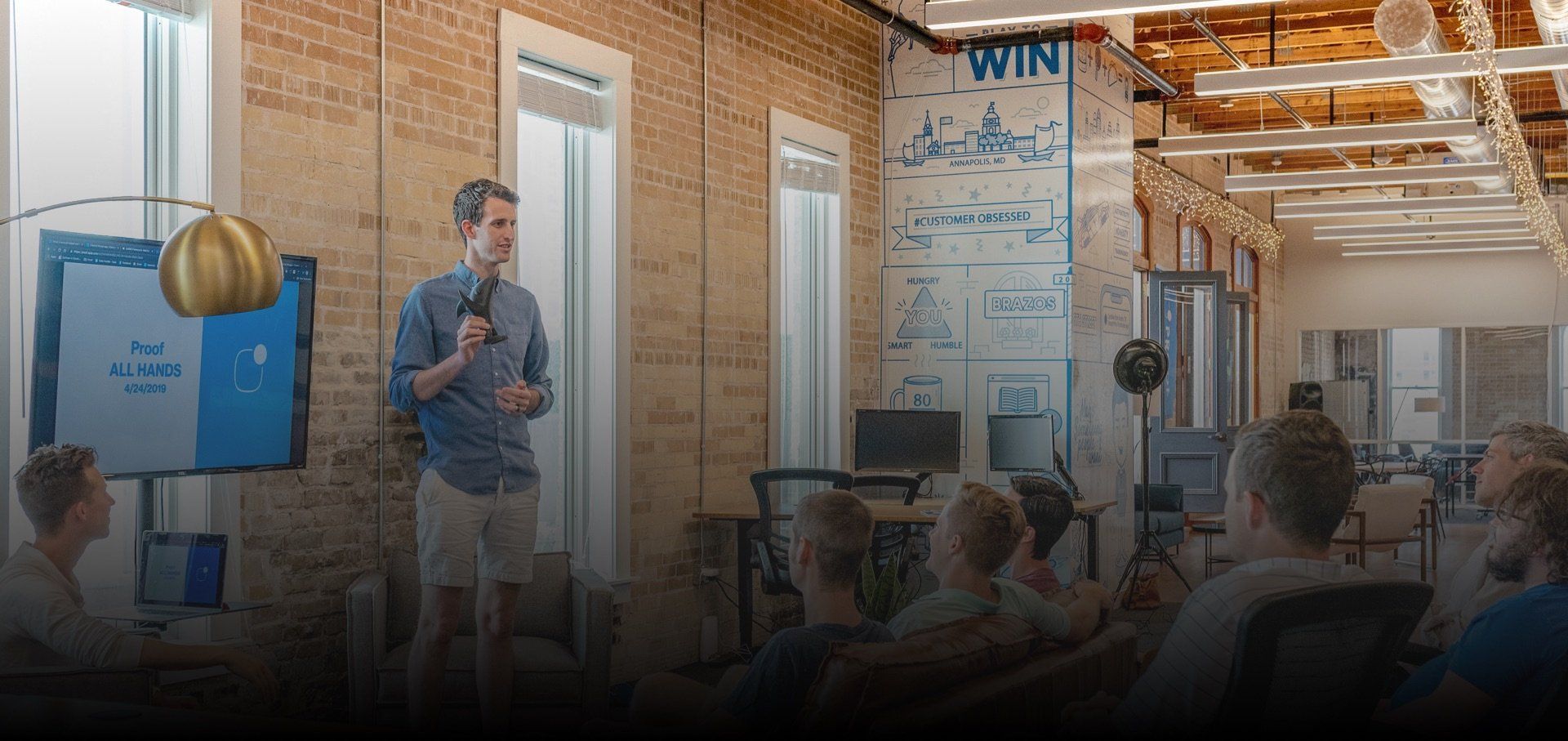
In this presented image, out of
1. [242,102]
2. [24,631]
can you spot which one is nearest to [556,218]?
[242,102]

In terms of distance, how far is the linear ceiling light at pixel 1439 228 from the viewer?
590 inches

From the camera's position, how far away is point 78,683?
10.0ft

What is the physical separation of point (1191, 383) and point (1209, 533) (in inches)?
176

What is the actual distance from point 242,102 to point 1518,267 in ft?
57.5

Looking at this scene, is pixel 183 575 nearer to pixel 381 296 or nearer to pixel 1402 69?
pixel 381 296

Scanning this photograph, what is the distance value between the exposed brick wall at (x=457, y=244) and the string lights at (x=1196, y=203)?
212 inches

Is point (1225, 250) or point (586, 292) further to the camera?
point (1225, 250)

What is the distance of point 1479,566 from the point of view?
162 inches

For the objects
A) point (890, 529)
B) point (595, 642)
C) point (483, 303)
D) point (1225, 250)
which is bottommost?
point (595, 642)

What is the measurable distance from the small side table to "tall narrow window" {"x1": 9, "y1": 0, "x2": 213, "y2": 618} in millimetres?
6243

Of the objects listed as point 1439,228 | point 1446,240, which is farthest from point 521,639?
point 1446,240

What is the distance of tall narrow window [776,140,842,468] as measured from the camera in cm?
820

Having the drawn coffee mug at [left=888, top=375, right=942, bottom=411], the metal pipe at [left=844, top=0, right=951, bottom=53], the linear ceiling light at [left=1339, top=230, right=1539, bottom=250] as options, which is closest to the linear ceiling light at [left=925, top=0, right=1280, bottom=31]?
the metal pipe at [left=844, top=0, right=951, bottom=53]

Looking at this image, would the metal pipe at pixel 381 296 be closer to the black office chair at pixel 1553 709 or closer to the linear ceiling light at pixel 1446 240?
the black office chair at pixel 1553 709
